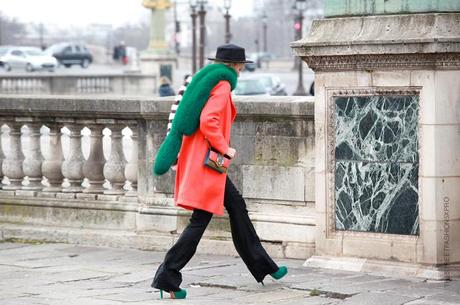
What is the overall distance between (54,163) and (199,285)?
316 cm

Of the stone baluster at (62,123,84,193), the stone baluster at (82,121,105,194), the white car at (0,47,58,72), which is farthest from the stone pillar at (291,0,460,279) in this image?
the white car at (0,47,58,72)

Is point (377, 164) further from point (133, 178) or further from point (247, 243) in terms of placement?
point (133, 178)

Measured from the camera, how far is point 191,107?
984cm

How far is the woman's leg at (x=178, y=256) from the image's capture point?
32.1ft

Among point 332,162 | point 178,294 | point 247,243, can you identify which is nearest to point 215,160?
point 247,243

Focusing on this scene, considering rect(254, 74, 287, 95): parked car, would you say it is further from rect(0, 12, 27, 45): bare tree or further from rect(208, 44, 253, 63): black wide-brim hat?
rect(0, 12, 27, 45): bare tree

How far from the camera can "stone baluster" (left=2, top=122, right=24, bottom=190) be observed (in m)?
13.4

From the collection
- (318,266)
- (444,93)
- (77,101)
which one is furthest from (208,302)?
(77,101)

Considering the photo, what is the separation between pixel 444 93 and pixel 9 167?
4766 mm

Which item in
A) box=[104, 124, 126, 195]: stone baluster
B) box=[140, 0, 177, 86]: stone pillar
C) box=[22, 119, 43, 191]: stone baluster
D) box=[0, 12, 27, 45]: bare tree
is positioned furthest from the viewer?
box=[0, 12, 27, 45]: bare tree

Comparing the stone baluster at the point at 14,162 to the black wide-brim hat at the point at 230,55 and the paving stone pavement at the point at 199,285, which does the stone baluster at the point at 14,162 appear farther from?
the black wide-brim hat at the point at 230,55

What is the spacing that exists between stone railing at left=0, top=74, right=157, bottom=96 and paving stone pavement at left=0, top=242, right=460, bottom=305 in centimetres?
4213

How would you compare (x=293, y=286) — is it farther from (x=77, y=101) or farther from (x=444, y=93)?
(x=77, y=101)

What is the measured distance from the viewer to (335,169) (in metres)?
11.0
